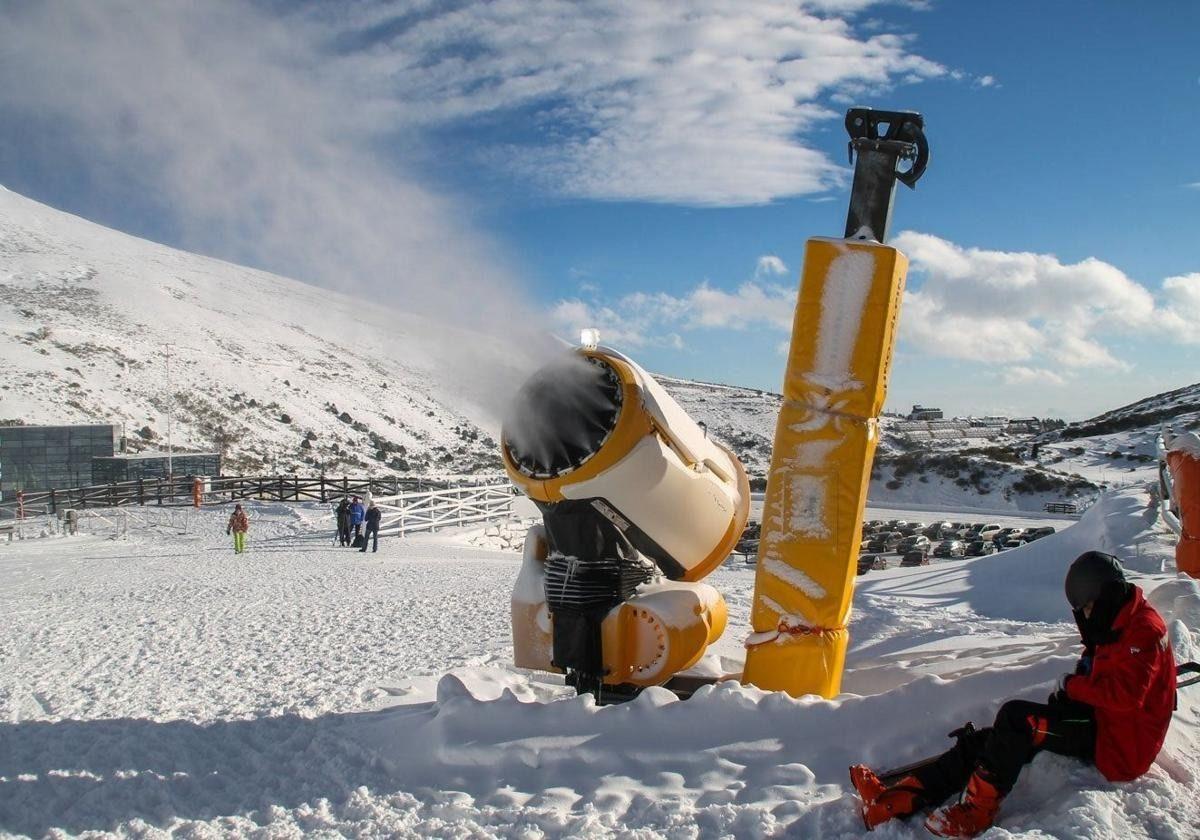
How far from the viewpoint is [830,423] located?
21.0ft

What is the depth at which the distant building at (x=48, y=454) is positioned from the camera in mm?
40938

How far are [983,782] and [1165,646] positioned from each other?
1075 mm

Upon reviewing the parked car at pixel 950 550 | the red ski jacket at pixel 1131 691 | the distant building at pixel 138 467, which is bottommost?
the parked car at pixel 950 550

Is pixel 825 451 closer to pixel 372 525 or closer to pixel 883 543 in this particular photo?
pixel 372 525

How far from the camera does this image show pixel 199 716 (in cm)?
725

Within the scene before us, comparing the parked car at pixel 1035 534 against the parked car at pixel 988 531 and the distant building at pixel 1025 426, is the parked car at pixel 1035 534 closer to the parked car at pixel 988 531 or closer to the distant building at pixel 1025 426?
the parked car at pixel 988 531

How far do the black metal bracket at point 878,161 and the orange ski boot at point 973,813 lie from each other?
3.75 meters

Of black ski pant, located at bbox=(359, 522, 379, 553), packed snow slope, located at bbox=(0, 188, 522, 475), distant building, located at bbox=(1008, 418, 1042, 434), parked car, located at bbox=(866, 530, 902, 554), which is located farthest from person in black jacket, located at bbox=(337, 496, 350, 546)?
distant building, located at bbox=(1008, 418, 1042, 434)

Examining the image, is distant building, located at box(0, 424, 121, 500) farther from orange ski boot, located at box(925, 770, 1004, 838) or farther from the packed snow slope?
orange ski boot, located at box(925, 770, 1004, 838)

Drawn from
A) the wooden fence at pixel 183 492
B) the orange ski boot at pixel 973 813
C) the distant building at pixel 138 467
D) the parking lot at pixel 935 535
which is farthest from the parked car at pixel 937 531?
the distant building at pixel 138 467

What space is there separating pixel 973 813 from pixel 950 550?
2512 centimetres

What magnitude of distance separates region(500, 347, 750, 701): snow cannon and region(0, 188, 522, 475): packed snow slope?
28.9 meters

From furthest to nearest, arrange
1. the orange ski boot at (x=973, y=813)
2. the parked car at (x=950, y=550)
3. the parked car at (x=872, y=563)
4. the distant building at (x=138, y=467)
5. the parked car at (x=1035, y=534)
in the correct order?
the distant building at (x=138, y=467) → the parked car at (x=1035, y=534) → the parked car at (x=950, y=550) → the parked car at (x=872, y=563) → the orange ski boot at (x=973, y=813)

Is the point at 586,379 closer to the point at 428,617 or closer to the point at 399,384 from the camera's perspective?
the point at 428,617
